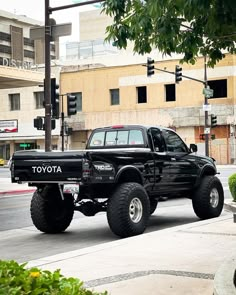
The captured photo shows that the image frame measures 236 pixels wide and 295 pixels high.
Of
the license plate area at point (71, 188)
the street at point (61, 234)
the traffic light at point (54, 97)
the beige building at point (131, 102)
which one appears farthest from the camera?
the beige building at point (131, 102)

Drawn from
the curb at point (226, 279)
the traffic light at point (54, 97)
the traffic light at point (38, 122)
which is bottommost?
the curb at point (226, 279)

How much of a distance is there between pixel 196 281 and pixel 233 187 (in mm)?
8419

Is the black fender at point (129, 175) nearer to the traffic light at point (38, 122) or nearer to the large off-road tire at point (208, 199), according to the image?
the large off-road tire at point (208, 199)

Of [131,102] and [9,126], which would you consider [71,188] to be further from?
[9,126]

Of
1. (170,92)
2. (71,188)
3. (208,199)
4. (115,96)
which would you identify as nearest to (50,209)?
(71,188)

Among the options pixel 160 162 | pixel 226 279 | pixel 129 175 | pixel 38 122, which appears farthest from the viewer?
pixel 38 122

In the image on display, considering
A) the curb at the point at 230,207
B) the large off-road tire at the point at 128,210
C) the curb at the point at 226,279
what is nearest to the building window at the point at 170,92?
the curb at the point at 230,207

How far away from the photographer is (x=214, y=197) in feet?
43.3

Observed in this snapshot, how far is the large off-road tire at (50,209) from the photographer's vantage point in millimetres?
11266

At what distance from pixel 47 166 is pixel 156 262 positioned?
364 cm

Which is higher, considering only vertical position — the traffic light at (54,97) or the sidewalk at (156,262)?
the traffic light at (54,97)

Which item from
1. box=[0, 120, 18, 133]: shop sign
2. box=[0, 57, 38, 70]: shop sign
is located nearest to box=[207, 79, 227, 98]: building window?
box=[0, 120, 18, 133]: shop sign

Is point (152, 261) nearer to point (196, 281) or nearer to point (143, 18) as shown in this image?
point (196, 281)

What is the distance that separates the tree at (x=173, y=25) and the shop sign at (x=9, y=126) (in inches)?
2323
